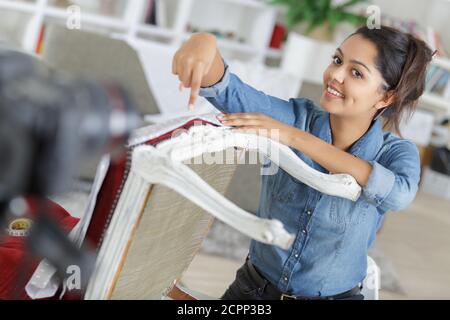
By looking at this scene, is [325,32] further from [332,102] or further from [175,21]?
[332,102]

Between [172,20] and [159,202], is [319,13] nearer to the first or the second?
[172,20]

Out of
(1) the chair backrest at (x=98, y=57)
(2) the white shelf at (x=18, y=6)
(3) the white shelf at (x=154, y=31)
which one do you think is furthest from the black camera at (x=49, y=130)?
(3) the white shelf at (x=154, y=31)

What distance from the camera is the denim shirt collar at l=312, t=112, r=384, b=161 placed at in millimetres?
1061

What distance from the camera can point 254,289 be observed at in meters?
1.10

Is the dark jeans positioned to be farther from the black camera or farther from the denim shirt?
the black camera

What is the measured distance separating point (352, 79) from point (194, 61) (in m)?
0.32

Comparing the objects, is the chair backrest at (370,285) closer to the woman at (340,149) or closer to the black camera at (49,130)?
the woman at (340,149)

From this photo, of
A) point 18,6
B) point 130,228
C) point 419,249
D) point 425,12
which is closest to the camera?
point 130,228

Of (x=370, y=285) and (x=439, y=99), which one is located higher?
(x=370, y=285)

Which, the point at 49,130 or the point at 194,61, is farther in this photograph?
the point at 194,61

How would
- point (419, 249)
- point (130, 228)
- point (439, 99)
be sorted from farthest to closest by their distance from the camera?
point (439, 99) → point (419, 249) → point (130, 228)

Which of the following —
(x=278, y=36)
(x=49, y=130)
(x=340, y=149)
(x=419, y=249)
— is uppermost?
(x=49, y=130)

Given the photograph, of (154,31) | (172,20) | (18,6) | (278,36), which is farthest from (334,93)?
(278,36)
